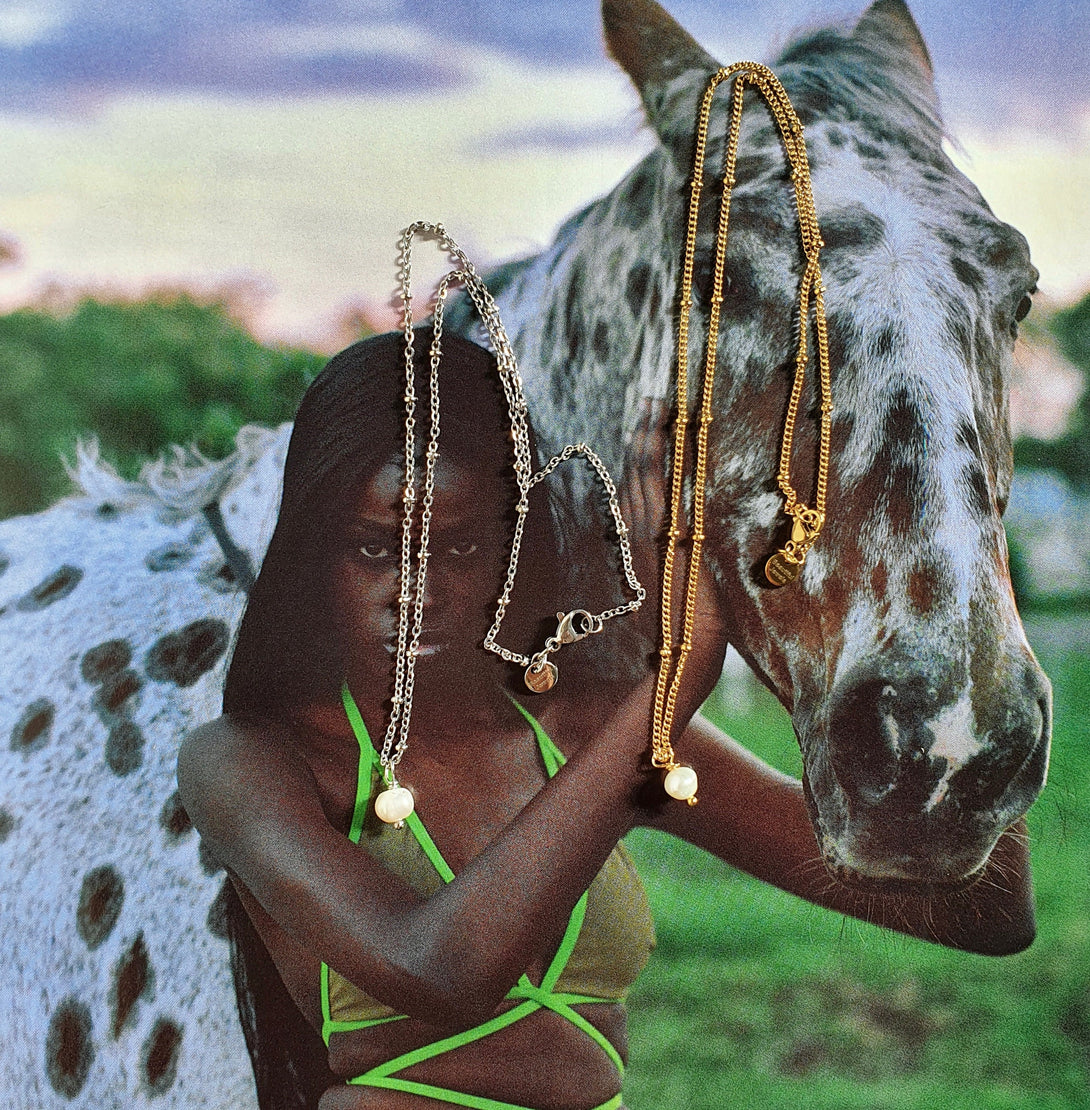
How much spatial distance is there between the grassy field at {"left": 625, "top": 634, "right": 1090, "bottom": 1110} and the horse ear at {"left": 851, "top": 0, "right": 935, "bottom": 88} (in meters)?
0.52

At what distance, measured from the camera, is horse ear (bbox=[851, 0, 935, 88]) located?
0.91 m

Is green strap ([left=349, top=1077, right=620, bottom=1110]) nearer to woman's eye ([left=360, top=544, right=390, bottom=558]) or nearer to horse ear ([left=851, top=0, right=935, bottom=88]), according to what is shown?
woman's eye ([left=360, top=544, right=390, bottom=558])

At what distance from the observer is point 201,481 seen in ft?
3.29

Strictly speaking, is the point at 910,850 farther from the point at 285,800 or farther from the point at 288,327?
the point at 288,327

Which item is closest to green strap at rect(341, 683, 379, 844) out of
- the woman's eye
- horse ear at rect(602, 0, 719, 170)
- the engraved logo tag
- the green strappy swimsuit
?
the green strappy swimsuit

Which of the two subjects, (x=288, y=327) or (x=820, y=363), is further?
(x=288, y=327)

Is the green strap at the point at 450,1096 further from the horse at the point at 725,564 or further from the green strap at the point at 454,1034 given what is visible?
the horse at the point at 725,564

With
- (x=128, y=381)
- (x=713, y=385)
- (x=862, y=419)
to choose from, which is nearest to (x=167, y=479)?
(x=128, y=381)

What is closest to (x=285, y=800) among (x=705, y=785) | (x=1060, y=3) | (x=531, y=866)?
(x=531, y=866)

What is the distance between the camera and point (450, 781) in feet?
2.76

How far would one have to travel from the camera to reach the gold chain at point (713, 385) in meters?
0.77

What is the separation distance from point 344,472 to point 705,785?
1.27 feet

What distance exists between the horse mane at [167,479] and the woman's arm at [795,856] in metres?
0.47

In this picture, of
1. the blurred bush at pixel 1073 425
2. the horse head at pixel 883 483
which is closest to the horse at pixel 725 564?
the horse head at pixel 883 483
